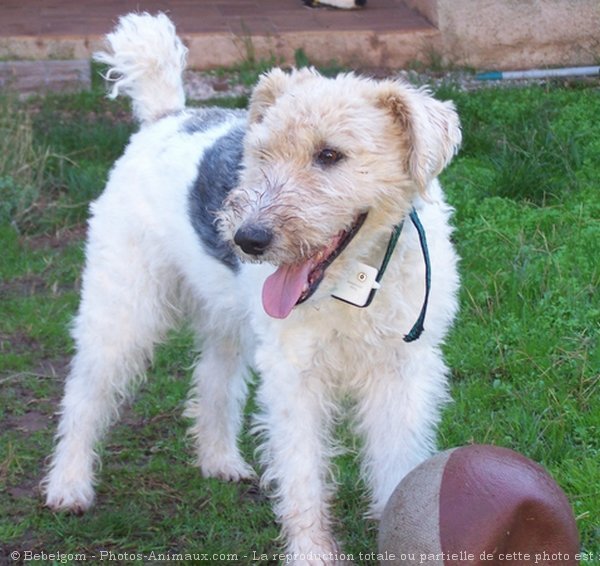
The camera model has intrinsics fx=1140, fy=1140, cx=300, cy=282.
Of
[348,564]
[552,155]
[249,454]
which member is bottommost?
[249,454]

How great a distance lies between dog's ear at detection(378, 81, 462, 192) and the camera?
12.9ft

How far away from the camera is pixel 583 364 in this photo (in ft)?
17.9

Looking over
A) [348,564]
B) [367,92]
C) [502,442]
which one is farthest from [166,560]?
[367,92]

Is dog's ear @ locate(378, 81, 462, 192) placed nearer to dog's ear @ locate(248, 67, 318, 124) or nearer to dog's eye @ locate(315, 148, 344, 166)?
Result: dog's eye @ locate(315, 148, 344, 166)

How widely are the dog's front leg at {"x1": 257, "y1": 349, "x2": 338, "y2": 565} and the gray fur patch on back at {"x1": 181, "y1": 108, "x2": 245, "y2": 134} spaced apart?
51.2 inches

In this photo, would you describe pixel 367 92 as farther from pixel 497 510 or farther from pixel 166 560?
pixel 166 560

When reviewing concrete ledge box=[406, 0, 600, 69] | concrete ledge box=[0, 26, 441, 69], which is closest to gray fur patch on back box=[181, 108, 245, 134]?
concrete ledge box=[0, 26, 441, 69]

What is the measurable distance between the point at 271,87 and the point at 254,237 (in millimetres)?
825

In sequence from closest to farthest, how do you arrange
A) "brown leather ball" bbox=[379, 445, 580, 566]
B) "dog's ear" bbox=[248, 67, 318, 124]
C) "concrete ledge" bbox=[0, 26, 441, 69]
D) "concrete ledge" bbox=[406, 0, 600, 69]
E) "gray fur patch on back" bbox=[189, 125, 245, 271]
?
"brown leather ball" bbox=[379, 445, 580, 566] → "dog's ear" bbox=[248, 67, 318, 124] → "gray fur patch on back" bbox=[189, 125, 245, 271] → "concrete ledge" bbox=[0, 26, 441, 69] → "concrete ledge" bbox=[406, 0, 600, 69]

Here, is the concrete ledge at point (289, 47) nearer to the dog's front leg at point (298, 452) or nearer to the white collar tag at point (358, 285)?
the dog's front leg at point (298, 452)

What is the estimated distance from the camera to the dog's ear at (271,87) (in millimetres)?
4258

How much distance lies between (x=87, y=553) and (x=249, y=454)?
1256 mm

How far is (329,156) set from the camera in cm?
393

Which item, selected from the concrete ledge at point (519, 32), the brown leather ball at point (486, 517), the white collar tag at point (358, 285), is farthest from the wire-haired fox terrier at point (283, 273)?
the concrete ledge at point (519, 32)
